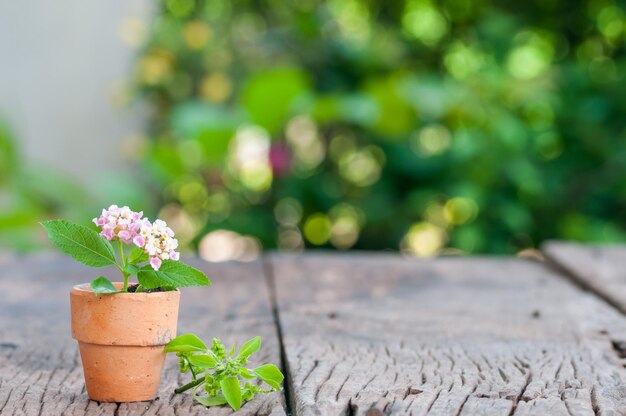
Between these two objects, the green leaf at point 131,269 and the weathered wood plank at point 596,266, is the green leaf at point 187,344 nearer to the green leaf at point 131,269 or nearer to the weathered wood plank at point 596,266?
the green leaf at point 131,269

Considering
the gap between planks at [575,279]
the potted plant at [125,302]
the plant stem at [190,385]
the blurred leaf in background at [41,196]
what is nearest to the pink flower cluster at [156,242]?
the potted plant at [125,302]

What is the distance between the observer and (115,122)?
12.8 feet

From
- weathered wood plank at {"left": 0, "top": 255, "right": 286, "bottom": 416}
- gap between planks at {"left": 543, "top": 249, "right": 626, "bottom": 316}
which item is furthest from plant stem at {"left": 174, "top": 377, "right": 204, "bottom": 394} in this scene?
gap between planks at {"left": 543, "top": 249, "right": 626, "bottom": 316}

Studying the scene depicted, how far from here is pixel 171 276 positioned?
2.31 feet

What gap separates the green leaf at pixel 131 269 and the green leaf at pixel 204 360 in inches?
3.2

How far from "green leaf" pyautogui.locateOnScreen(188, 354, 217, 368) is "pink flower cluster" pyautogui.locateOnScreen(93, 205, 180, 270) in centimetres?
8

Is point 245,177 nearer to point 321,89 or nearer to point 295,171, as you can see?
point 295,171

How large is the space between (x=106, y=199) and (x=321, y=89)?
115 cm

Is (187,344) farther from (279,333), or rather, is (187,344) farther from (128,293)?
(279,333)

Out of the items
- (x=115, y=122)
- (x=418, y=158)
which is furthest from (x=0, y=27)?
(x=418, y=158)

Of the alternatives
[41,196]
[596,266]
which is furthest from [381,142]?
[596,266]

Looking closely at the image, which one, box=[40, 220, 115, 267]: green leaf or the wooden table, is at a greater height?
box=[40, 220, 115, 267]: green leaf

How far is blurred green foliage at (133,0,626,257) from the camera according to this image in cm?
331

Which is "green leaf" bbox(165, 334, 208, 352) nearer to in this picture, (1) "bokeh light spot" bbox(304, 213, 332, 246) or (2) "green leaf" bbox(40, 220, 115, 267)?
(2) "green leaf" bbox(40, 220, 115, 267)
